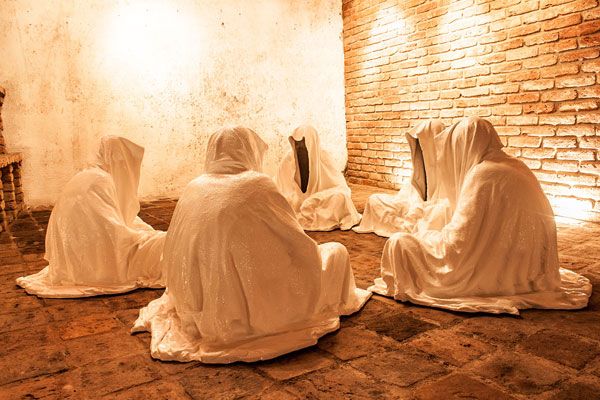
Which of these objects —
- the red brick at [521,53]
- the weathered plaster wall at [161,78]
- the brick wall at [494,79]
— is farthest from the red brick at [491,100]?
the weathered plaster wall at [161,78]

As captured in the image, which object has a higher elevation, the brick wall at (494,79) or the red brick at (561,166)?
the brick wall at (494,79)

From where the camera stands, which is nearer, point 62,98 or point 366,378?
point 366,378

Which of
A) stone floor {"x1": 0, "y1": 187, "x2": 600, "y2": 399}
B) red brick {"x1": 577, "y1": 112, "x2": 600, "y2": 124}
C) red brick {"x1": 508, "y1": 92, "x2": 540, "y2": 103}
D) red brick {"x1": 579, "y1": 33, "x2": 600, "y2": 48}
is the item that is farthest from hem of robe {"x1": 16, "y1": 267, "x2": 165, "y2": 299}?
red brick {"x1": 579, "y1": 33, "x2": 600, "y2": 48}

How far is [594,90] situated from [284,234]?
16.1 feet

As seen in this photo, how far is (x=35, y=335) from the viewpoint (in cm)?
338

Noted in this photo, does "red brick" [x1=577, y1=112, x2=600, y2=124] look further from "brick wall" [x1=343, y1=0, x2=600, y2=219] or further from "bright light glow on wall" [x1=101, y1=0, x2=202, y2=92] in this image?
"bright light glow on wall" [x1=101, y1=0, x2=202, y2=92]

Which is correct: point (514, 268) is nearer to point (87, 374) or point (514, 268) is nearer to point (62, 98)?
point (87, 374)

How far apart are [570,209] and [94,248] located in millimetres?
5637

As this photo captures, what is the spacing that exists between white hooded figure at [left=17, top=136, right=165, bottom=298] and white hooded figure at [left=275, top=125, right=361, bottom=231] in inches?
107

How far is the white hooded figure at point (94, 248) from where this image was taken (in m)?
4.20

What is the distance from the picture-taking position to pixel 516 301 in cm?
339

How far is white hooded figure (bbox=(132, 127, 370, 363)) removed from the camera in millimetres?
2854

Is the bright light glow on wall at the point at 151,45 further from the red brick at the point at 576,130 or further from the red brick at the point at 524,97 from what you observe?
the red brick at the point at 576,130

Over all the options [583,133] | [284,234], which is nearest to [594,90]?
[583,133]
